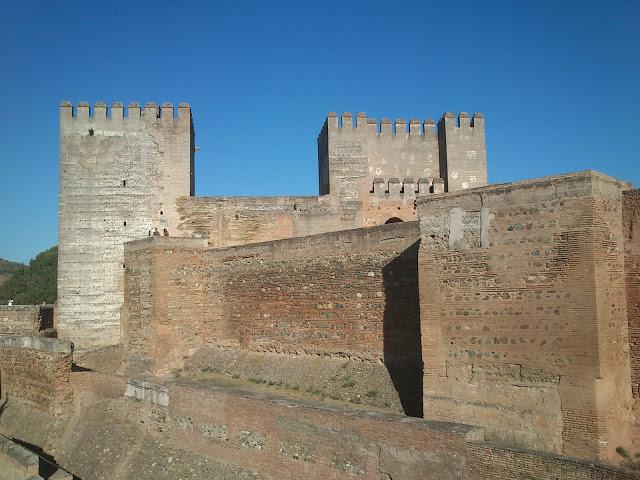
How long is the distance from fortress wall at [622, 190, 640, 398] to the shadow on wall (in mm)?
3218

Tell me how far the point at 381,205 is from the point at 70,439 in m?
10.7

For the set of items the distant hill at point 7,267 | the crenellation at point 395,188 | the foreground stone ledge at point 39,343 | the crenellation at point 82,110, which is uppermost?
the crenellation at point 82,110

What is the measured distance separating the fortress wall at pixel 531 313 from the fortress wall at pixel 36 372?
8.66m

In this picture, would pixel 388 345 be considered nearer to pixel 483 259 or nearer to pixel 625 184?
pixel 483 259

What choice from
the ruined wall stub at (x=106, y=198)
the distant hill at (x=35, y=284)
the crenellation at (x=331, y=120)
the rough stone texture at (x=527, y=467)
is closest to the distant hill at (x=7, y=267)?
the distant hill at (x=35, y=284)

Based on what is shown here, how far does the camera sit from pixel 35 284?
4703 cm

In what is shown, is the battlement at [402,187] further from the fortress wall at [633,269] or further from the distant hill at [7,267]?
the distant hill at [7,267]

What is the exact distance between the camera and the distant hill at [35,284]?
1737 inches

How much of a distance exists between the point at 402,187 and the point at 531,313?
36.3 ft

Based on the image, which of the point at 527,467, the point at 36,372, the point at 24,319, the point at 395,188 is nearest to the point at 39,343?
the point at 36,372

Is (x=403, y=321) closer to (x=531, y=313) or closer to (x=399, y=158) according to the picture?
(x=531, y=313)

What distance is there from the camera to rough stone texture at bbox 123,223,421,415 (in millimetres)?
10242

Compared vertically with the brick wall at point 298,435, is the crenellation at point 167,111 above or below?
above

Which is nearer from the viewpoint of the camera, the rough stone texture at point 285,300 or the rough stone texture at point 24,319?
the rough stone texture at point 285,300
